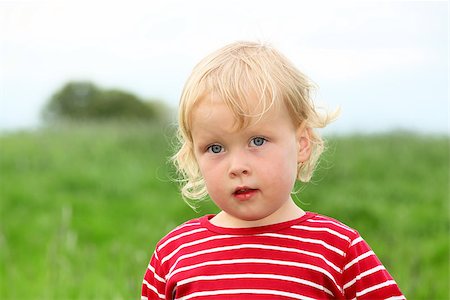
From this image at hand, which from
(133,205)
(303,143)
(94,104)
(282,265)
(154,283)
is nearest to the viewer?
(282,265)

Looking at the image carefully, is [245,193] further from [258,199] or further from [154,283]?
[154,283]

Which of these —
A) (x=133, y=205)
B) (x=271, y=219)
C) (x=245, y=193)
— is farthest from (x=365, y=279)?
(x=133, y=205)

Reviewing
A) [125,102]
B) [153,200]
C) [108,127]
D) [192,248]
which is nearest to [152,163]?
[153,200]

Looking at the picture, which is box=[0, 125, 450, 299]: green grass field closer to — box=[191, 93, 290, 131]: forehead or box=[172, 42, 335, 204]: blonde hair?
box=[172, 42, 335, 204]: blonde hair

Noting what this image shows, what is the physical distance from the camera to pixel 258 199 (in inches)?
108

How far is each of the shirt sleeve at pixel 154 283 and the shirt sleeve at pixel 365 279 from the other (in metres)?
0.71

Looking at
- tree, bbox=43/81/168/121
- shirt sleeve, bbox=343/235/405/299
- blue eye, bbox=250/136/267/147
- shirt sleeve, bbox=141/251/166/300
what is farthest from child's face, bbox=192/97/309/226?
tree, bbox=43/81/168/121

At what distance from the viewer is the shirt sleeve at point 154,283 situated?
3.05 metres

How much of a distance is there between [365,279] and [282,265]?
11.4 inches

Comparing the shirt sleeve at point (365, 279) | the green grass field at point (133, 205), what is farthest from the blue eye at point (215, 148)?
the green grass field at point (133, 205)

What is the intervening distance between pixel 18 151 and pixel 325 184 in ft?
13.7

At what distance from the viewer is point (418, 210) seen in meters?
8.00

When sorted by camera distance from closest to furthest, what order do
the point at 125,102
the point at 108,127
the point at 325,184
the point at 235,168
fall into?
the point at 235,168, the point at 325,184, the point at 108,127, the point at 125,102

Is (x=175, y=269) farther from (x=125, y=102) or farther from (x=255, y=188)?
(x=125, y=102)
